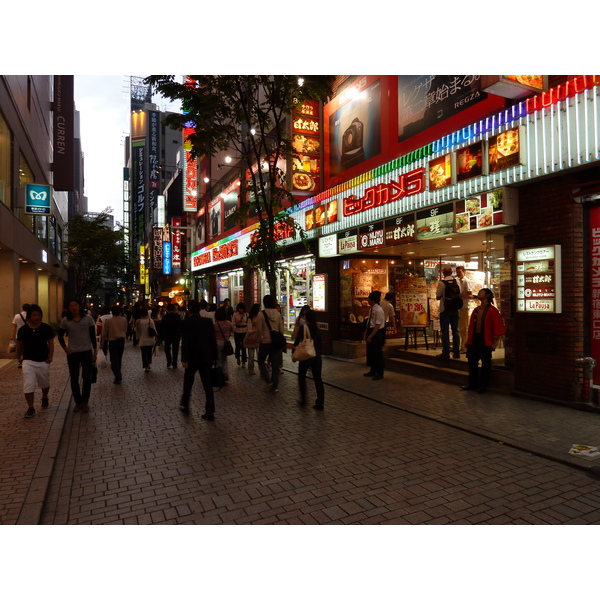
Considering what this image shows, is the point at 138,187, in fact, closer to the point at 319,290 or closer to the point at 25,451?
the point at 319,290

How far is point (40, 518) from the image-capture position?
3797mm

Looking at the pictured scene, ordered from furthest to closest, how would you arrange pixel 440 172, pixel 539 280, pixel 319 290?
1. pixel 319 290
2. pixel 440 172
3. pixel 539 280

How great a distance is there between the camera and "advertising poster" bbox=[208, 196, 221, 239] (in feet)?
83.3

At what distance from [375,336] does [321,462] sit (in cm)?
523

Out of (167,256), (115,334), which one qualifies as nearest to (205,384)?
(115,334)

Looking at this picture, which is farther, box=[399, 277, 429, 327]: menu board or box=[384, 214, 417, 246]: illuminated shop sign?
box=[399, 277, 429, 327]: menu board

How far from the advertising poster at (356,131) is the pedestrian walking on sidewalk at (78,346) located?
28.2 feet

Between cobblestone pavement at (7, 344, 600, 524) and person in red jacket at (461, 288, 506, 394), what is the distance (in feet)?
1.62

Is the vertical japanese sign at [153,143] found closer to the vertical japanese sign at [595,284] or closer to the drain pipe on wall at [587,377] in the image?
the vertical japanese sign at [595,284]

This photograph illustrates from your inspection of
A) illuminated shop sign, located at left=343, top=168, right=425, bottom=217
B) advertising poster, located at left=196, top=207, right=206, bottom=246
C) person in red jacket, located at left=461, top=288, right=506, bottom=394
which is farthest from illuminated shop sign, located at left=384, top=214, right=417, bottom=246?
advertising poster, located at left=196, top=207, right=206, bottom=246

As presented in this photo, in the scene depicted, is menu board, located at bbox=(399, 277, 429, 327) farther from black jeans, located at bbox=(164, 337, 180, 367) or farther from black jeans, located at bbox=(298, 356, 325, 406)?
black jeans, located at bbox=(164, 337, 180, 367)

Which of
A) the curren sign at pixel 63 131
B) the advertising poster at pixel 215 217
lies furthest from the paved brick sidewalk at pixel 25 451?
the advertising poster at pixel 215 217

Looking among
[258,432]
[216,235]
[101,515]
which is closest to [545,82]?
[258,432]

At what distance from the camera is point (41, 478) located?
4.56 m
